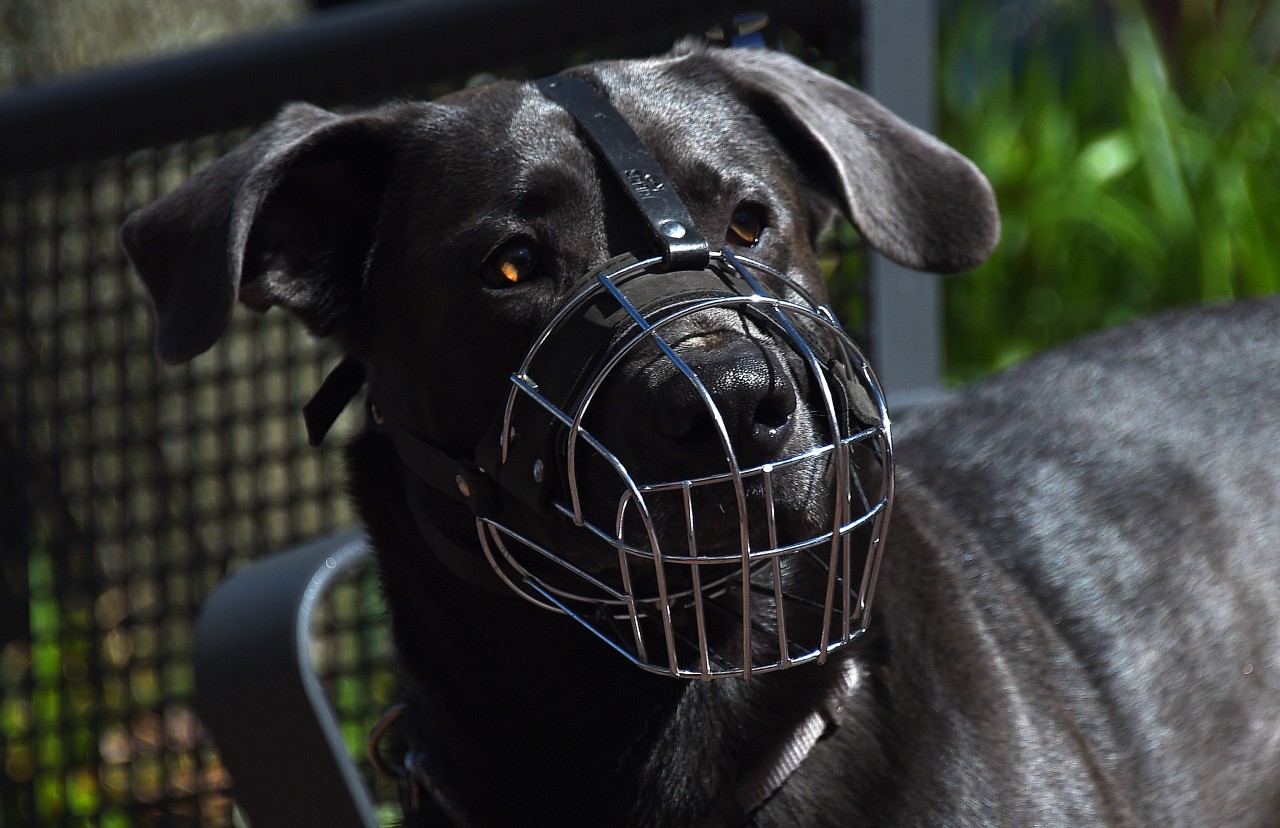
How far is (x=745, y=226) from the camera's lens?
5.77 feet

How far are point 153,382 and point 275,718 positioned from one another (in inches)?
49.0

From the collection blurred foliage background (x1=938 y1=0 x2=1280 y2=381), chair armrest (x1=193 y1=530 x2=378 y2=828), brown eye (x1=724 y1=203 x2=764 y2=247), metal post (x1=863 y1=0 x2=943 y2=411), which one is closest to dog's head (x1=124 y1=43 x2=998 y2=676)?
brown eye (x1=724 y1=203 x2=764 y2=247)

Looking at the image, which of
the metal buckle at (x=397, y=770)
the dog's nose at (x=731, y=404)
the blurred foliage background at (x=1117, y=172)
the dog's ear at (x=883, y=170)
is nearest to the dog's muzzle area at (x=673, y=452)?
the dog's nose at (x=731, y=404)

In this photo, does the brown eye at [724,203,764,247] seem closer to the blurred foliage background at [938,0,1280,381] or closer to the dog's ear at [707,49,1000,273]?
the dog's ear at [707,49,1000,273]

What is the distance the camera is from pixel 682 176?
5.62 feet

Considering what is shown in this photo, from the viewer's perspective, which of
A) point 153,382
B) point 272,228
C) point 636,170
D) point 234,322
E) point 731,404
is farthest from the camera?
point 234,322

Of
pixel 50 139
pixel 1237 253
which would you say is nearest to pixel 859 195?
pixel 50 139

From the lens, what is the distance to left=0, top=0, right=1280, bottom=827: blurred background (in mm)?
2799

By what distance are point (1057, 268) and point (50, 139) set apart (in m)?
2.82

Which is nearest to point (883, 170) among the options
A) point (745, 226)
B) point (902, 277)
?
point (745, 226)

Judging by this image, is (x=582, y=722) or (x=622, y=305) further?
(x=582, y=722)

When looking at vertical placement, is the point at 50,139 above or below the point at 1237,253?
above

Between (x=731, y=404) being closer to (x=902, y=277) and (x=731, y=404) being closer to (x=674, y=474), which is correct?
(x=674, y=474)

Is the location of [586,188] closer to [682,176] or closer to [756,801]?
[682,176]
